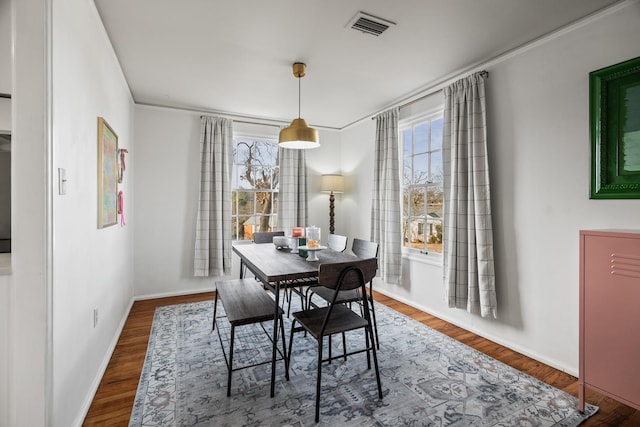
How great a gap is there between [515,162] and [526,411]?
186 centimetres

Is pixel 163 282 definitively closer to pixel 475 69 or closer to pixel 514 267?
pixel 514 267

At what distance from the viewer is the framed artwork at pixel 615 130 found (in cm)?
197

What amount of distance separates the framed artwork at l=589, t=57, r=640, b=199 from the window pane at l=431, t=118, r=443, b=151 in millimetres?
1459

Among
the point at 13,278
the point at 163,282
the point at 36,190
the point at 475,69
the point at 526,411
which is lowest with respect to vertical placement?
the point at 526,411

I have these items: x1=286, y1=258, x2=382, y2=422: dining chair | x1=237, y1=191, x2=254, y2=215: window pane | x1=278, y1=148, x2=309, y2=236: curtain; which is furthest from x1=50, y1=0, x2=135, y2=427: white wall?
x1=278, y1=148, x2=309, y2=236: curtain

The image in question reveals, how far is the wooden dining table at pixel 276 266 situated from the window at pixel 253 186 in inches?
63.9

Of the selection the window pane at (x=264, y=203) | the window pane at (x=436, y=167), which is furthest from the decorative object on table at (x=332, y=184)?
the window pane at (x=436, y=167)

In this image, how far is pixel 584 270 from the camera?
1.93m

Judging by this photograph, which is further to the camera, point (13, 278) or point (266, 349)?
point (266, 349)

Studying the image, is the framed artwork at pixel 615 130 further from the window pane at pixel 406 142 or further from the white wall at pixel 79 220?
the white wall at pixel 79 220

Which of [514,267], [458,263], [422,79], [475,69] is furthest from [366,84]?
[514,267]

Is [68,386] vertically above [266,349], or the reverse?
[68,386]

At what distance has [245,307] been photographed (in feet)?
7.66

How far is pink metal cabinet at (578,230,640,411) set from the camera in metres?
1.73
